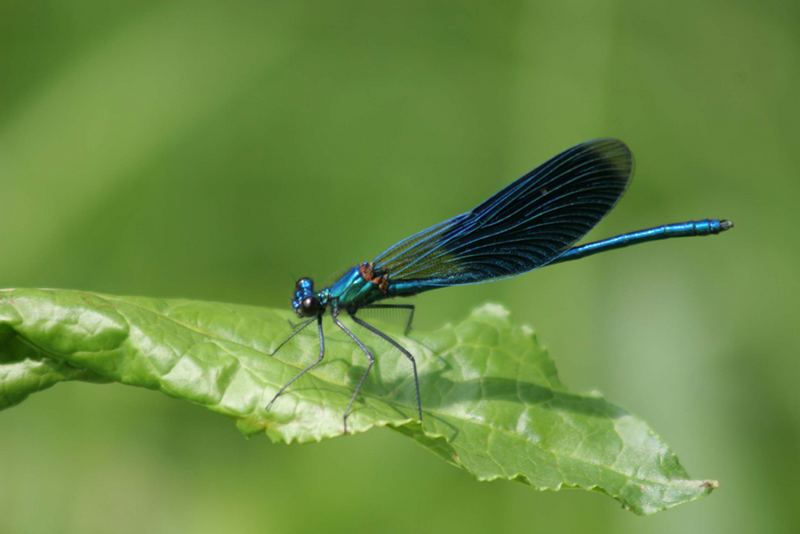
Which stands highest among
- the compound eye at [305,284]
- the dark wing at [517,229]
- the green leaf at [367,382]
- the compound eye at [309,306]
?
the dark wing at [517,229]

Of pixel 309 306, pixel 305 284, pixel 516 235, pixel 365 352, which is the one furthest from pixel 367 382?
pixel 516 235

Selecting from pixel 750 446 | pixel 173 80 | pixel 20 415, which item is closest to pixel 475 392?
pixel 750 446

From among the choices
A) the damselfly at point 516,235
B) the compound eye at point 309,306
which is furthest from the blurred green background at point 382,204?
the compound eye at point 309,306

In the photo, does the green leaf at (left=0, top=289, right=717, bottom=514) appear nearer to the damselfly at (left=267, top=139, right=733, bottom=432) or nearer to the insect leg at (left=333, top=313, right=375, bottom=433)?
the insect leg at (left=333, top=313, right=375, bottom=433)

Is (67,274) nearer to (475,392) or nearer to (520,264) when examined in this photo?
(520,264)

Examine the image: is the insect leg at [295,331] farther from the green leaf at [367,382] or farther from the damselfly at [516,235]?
the damselfly at [516,235]

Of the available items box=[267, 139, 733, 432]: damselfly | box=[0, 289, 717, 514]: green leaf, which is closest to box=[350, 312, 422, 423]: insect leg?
box=[0, 289, 717, 514]: green leaf

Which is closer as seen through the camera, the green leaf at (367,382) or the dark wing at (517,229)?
the green leaf at (367,382)
